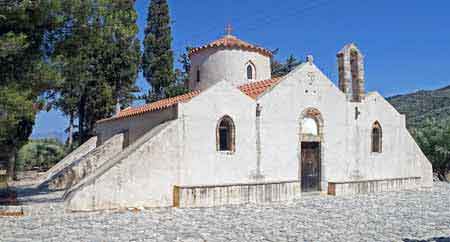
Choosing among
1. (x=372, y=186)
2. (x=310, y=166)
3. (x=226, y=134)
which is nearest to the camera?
(x=226, y=134)

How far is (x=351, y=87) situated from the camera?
20891 millimetres

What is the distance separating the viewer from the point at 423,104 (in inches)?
2448

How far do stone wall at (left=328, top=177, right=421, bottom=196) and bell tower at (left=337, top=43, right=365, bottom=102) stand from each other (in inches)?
149

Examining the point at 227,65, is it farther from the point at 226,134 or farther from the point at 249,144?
the point at 249,144


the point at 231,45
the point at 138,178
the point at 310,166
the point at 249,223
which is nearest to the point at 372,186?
the point at 310,166

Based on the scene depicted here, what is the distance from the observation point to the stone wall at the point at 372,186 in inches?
752

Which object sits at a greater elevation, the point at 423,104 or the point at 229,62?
the point at 423,104

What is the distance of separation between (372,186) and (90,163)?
41.7 ft

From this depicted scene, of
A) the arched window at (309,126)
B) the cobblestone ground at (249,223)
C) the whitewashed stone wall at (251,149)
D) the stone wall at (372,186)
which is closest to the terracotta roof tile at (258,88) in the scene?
the whitewashed stone wall at (251,149)

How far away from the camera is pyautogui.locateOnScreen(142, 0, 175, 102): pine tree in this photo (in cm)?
3409

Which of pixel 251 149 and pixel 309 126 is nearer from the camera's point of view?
pixel 251 149

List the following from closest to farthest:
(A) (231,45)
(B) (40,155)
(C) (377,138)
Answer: (C) (377,138) < (A) (231,45) < (B) (40,155)

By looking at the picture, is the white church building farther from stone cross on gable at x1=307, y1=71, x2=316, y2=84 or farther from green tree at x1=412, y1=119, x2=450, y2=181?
green tree at x1=412, y1=119, x2=450, y2=181

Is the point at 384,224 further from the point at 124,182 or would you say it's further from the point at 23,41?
the point at 23,41
